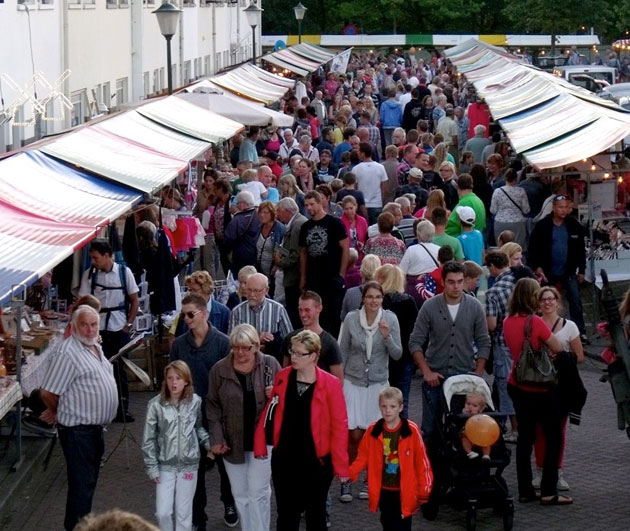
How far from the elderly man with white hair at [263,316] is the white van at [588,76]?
116 feet

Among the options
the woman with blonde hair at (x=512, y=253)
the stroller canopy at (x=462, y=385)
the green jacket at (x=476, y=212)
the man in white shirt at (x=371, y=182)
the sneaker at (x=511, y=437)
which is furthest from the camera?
the man in white shirt at (x=371, y=182)

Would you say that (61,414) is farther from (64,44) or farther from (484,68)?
(484,68)

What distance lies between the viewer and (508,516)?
957 centimetres

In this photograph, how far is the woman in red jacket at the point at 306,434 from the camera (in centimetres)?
860

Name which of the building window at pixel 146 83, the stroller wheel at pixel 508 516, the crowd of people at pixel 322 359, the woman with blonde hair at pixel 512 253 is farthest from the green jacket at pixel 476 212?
the building window at pixel 146 83

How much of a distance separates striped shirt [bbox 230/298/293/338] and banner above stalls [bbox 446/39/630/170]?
5.94m

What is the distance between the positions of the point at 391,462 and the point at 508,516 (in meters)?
1.33

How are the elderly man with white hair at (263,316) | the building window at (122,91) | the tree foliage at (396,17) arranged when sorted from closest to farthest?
the elderly man with white hair at (263,316) < the building window at (122,91) < the tree foliage at (396,17)

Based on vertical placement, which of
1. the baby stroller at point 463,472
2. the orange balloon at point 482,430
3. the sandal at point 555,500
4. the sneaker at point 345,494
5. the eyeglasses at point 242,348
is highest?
the eyeglasses at point 242,348

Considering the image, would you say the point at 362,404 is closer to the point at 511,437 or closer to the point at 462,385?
the point at 462,385

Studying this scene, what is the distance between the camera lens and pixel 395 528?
8672 mm

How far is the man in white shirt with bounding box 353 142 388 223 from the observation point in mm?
19531

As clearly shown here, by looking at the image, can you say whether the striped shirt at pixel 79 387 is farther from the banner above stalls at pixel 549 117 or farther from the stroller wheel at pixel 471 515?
the banner above stalls at pixel 549 117

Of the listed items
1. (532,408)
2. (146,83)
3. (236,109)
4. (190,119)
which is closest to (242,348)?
(532,408)
